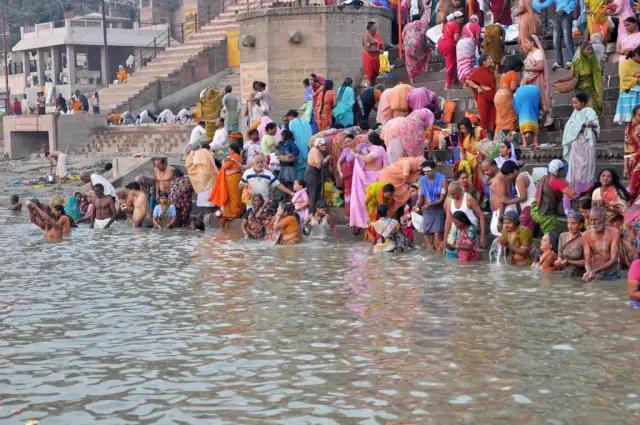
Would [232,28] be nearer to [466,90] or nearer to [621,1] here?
[466,90]

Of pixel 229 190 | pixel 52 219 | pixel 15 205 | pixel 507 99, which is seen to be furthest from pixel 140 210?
pixel 507 99

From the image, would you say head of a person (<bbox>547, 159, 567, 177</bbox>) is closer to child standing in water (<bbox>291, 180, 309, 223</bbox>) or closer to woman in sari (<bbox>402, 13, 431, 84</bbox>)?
child standing in water (<bbox>291, 180, 309, 223</bbox>)

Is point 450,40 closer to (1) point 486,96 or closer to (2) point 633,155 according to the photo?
(1) point 486,96

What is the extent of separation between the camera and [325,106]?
1608 centimetres

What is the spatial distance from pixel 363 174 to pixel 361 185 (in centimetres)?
14

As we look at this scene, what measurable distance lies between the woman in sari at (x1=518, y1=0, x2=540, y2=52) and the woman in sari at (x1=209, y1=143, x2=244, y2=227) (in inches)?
168

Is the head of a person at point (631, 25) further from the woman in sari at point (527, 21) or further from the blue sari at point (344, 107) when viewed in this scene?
the blue sari at point (344, 107)

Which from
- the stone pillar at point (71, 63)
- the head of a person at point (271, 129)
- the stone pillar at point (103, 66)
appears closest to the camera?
the head of a person at point (271, 129)

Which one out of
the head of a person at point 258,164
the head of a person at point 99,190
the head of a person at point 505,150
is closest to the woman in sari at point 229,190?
the head of a person at point 258,164

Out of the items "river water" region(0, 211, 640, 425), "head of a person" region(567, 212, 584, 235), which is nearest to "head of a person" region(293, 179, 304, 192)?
"river water" region(0, 211, 640, 425)

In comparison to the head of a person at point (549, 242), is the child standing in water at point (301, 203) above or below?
above

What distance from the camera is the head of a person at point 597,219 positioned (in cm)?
965

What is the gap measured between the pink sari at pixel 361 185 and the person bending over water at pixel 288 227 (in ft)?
2.18

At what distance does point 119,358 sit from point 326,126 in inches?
357
